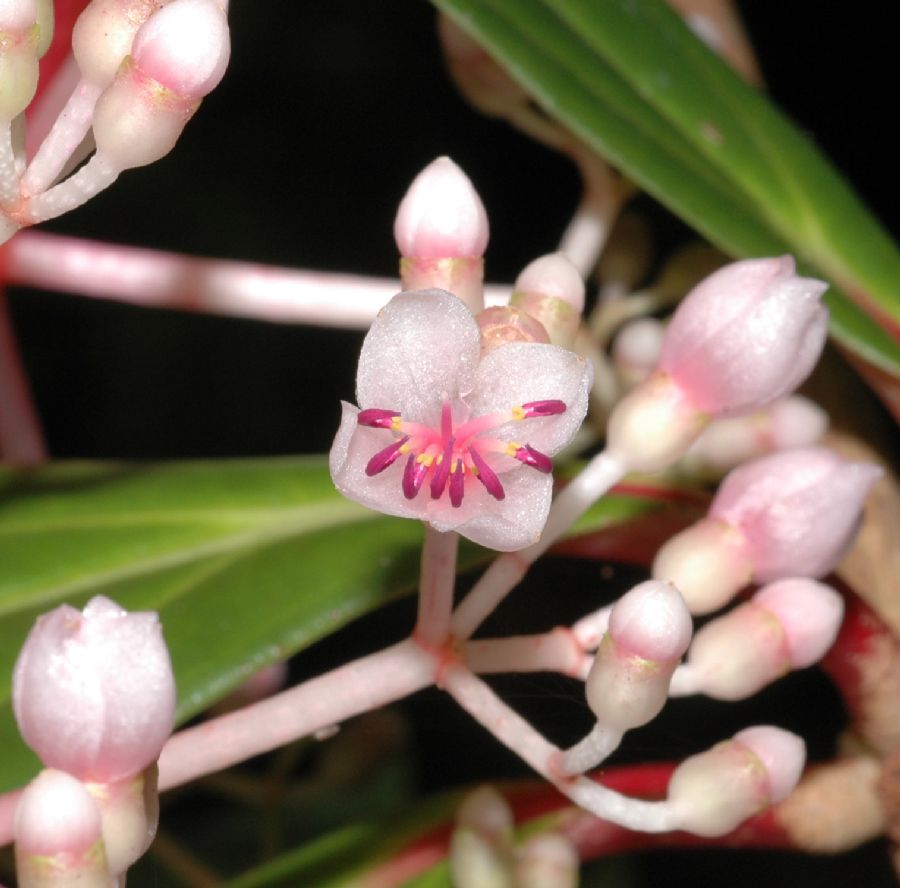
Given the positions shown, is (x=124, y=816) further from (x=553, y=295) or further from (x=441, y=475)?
(x=553, y=295)

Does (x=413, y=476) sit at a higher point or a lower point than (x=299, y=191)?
higher

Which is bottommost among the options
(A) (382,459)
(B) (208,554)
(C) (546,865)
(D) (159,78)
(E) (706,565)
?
(C) (546,865)

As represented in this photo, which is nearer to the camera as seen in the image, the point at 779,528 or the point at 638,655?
the point at 638,655

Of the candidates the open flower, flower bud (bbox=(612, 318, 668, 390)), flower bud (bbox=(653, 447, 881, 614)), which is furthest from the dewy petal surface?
flower bud (bbox=(612, 318, 668, 390))

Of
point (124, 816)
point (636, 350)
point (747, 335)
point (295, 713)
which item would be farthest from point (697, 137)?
point (124, 816)

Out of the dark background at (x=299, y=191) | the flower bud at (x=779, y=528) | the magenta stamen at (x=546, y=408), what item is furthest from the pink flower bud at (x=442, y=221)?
the dark background at (x=299, y=191)

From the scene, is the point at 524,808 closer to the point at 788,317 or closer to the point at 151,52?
the point at 788,317

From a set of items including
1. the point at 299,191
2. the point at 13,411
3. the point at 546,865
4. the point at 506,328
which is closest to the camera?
the point at 506,328
